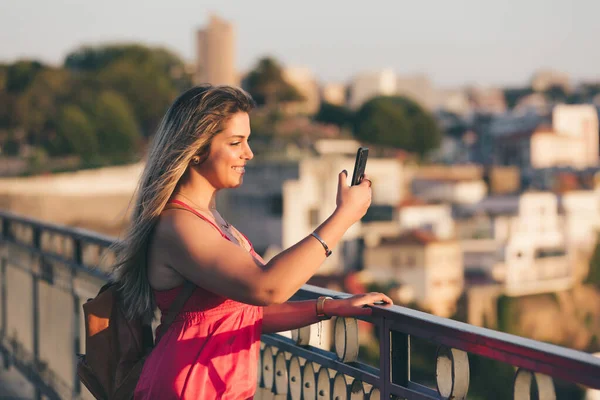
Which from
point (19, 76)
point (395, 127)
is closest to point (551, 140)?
point (395, 127)

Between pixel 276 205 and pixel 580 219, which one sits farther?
pixel 580 219

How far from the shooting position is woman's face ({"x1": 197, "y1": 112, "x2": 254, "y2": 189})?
91.6 inches

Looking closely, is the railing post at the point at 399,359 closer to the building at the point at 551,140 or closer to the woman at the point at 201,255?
the woman at the point at 201,255

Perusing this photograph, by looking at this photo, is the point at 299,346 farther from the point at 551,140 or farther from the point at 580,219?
the point at 551,140

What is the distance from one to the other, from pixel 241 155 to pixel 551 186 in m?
72.2

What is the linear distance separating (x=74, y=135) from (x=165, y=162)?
51929mm

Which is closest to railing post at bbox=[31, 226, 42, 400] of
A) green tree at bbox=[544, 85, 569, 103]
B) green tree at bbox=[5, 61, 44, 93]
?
green tree at bbox=[5, 61, 44, 93]

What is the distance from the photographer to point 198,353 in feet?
7.39

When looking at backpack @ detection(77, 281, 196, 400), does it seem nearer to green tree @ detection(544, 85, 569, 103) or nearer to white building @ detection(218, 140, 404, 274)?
white building @ detection(218, 140, 404, 274)

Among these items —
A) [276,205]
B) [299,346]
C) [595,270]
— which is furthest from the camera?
[595,270]

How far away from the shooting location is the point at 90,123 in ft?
178

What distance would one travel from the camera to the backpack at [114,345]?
235 centimetres

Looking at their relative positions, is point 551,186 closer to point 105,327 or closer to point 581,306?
point 581,306

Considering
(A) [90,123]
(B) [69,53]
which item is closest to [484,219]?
(A) [90,123]
